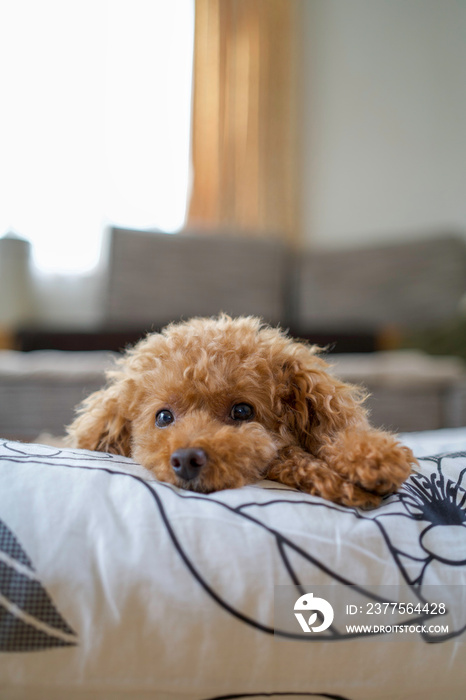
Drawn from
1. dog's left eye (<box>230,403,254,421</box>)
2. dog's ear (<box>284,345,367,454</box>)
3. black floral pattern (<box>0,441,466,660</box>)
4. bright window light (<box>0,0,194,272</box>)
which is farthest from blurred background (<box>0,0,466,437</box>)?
black floral pattern (<box>0,441,466,660</box>)

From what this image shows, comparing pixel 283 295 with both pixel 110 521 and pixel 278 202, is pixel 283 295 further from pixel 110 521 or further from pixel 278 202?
pixel 110 521

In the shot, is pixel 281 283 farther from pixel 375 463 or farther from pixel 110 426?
pixel 375 463

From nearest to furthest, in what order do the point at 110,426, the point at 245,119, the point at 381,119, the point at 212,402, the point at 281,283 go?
1. the point at 212,402
2. the point at 110,426
3. the point at 281,283
4. the point at 381,119
5. the point at 245,119

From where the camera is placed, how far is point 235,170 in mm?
4516

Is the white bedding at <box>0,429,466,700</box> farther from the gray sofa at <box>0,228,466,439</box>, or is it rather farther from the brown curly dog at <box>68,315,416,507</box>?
the gray sofa at <box>0,228,466,439</box>

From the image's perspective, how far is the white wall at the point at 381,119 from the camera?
12.7 feet

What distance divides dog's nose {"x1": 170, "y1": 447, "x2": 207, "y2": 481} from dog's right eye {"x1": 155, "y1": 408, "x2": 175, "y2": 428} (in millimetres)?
196

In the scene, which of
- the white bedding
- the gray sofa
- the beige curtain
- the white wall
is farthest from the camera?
the beige curtain

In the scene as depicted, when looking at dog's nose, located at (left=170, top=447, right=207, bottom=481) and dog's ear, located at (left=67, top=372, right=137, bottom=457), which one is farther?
dog's ear, located at (left=67, top=372, right=137, bottom=457)

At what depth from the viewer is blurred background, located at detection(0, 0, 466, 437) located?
343 centimetres

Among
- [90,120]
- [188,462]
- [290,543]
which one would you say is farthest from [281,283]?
[290,543]

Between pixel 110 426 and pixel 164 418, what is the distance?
17cm

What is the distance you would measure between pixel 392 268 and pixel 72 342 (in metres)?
2.40

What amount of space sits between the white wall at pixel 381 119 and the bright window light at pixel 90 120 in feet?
4.10
